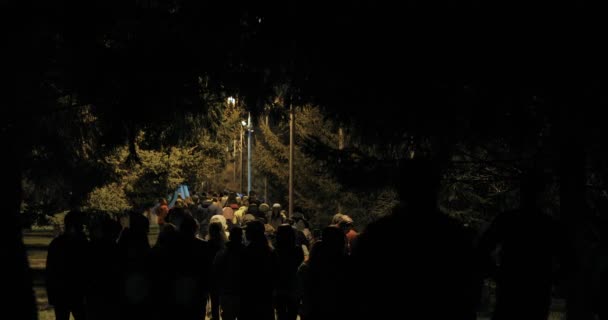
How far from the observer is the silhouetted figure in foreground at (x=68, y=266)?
1128 cm

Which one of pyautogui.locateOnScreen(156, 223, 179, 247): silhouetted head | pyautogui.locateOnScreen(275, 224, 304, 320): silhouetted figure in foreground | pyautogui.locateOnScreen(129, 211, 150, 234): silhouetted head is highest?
pyautogui.locateOnScreen(129, 211, 150, 234): silhouetted head

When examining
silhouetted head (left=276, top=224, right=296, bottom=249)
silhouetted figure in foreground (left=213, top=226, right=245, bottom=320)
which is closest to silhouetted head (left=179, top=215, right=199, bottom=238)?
silhouetted figure in foreground (left=213, top=226, right=245, bottom=320)

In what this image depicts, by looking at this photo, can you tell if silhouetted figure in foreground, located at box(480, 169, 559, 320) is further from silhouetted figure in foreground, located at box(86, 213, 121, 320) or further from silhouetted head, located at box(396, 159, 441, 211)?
silhouetted figure in foreground, located at box(86, 213, 121, 320)

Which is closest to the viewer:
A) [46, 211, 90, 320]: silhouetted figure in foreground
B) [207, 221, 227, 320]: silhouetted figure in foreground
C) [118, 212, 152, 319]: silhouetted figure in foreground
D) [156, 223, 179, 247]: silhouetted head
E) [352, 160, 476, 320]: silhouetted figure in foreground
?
[352, 160, 476, 320]: silhouetted figure in foreground

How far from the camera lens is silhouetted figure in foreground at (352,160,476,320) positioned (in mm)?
4512

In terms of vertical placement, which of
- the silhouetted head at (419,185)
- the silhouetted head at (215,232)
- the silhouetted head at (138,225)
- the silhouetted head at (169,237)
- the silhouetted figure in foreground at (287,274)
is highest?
the silhouetted head at (419,185)

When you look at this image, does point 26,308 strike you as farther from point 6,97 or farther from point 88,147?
point 88,147

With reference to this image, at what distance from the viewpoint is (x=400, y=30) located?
10.2 m

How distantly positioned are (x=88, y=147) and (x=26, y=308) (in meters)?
18.1

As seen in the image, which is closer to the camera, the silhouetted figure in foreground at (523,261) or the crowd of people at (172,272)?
the silhouetted figure in foreground at (523,261)

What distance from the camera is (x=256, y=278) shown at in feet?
34.3

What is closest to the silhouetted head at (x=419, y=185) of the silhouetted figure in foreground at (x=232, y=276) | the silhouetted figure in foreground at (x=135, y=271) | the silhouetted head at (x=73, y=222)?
the silhouetted figure in foreground at (x=135, y=271)

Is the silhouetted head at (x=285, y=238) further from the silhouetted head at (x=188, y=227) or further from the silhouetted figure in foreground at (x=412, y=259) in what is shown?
the silhouetted figure in foreground at (x=412, y=259)

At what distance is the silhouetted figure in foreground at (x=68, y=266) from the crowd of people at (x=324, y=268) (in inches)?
0.4
